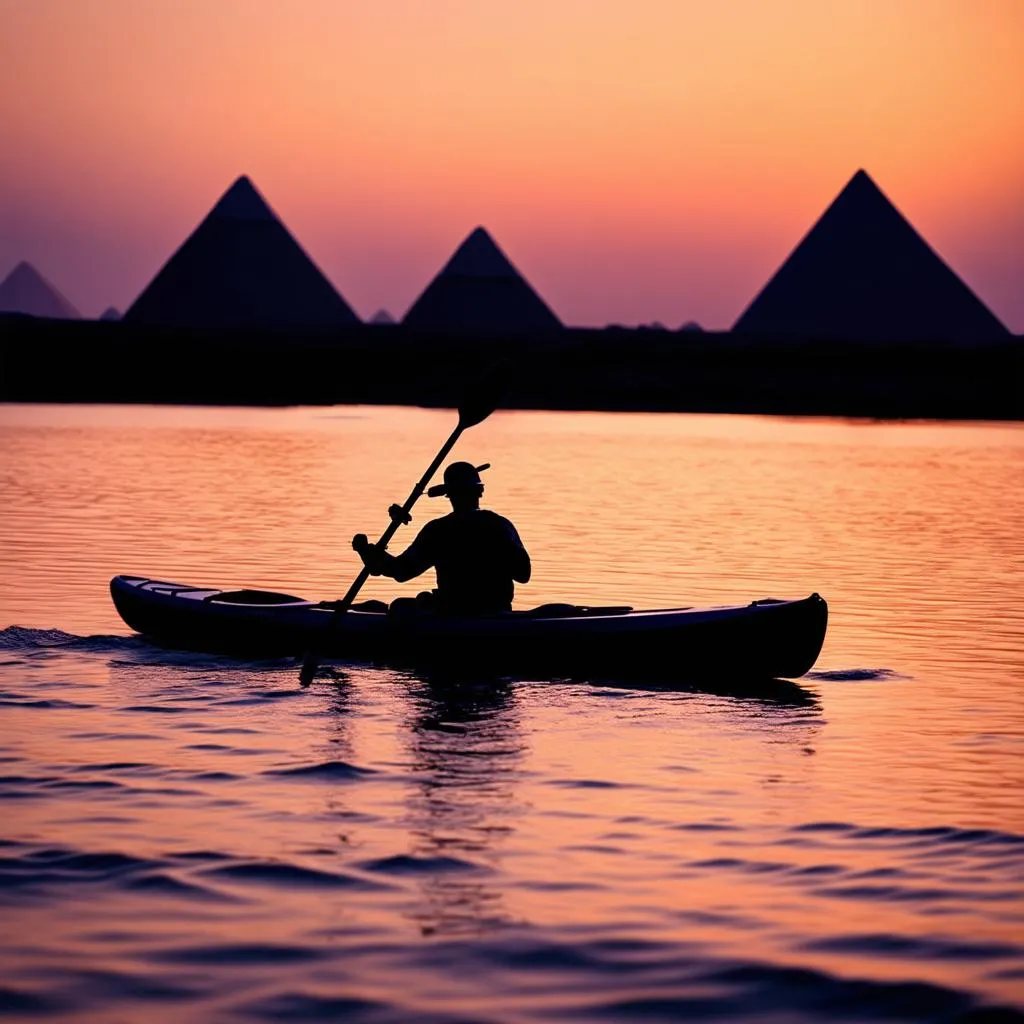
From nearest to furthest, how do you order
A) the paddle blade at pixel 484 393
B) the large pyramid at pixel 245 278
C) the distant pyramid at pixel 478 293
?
1. the paddle blade at pixel 484 393
2. the large pyramid at pixel 245 278
3. the distant pyramid at pixel 478 293

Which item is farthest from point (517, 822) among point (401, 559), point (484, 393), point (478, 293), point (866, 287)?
point (478, 293)

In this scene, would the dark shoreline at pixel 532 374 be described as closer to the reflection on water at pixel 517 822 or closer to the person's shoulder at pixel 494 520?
the reflection on water at pixel 517 822

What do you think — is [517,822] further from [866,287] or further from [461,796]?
[866,287]

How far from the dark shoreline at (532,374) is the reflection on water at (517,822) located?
158 ft

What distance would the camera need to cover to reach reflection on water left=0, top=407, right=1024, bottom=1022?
4.76 meters

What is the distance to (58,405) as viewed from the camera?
188 ft

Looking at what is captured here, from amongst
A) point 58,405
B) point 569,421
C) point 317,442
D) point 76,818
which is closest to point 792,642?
point 76,818

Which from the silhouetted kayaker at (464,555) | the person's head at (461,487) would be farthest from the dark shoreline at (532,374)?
the person's head at (461,487)

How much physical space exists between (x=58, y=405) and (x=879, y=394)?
2564 centimetres

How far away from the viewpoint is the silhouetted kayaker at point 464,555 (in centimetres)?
956

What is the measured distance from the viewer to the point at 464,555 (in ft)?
31.8

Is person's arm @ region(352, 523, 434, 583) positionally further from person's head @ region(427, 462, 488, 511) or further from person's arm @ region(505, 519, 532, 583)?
person's arm @ region(505, 519, 532, 583)

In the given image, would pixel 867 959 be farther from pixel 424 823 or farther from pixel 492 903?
pixel 424 823

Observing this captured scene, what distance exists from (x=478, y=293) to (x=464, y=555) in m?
126
